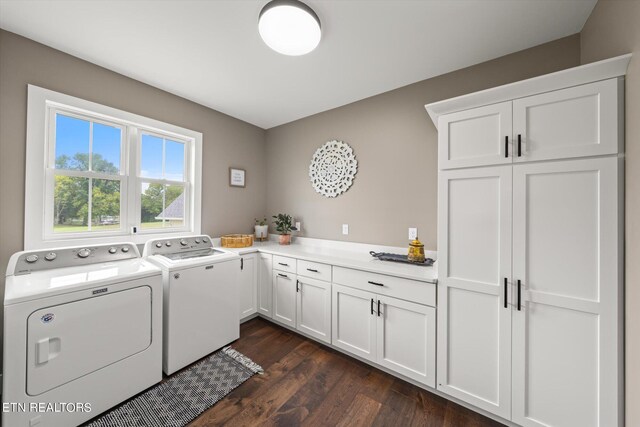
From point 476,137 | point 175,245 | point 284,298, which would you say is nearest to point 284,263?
point 284,298

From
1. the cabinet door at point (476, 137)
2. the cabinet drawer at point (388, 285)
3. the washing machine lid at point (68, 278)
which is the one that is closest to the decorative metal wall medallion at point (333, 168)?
the cabinet drawer at point (388, 285)

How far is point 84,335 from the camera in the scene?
149 centimetres

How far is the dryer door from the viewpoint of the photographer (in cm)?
134

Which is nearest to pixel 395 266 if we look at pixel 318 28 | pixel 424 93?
pixel 424 93

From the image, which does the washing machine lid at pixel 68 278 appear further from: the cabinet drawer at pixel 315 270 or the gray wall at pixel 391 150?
the gray wall at pixel 391 150

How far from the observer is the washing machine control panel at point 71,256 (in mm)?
1666

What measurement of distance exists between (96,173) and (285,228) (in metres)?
1.97

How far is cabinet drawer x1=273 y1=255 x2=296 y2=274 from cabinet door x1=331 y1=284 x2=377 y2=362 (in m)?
0.53

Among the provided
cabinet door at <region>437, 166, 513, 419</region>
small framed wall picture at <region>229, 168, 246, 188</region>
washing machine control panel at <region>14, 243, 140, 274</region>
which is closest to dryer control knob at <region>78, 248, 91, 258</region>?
washing machine control panel at <region>14, 243, 140, 274</region>

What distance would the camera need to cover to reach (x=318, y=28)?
60.4 inches

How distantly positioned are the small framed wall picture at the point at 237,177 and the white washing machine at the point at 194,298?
3.15ft

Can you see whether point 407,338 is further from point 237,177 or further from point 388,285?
point 237,177

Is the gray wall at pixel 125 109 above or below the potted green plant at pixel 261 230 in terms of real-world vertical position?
above

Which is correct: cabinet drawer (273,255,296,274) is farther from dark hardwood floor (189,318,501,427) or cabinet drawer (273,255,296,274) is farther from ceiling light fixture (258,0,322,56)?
ceiling light fixture (258,0,322,56)
